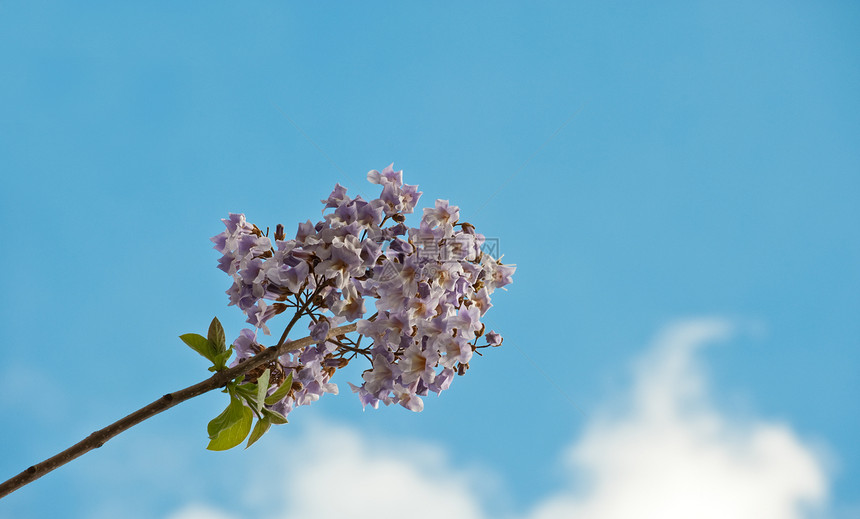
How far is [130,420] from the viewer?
1.42 metres

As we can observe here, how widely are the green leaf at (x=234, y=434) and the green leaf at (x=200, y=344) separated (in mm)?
167

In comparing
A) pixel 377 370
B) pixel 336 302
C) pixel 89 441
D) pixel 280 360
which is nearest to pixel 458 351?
pixel 377 370

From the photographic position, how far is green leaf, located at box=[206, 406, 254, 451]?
1.61 metres

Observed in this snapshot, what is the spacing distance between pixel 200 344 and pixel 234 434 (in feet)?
0.80

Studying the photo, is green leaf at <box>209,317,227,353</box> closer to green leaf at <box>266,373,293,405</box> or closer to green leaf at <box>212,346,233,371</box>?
green leaf at <box>212,346,233,371</box>

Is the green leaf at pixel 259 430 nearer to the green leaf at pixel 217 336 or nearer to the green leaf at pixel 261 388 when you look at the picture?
the green leaf at pixel 261 388

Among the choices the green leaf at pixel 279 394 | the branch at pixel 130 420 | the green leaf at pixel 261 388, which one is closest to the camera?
the branch at pixel 130 420

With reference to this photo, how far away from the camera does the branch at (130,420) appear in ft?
4.40

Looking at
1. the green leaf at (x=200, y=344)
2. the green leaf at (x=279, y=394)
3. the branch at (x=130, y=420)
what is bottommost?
the branch at (x=130, y=420)

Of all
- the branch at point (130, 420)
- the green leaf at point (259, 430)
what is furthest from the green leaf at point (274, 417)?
the branch at point (130, 420)

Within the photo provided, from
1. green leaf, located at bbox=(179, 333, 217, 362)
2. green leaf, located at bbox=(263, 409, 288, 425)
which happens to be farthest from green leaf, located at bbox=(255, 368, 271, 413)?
green leaf, located at bbox=(179, 333, 217, 362)

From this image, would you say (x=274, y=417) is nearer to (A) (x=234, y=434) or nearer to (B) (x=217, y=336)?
(A) (x=234, y=434)

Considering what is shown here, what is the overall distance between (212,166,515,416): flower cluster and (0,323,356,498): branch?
124 mm

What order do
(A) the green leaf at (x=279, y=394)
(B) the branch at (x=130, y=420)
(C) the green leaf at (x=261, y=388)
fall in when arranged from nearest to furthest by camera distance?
(B) the branch at (x=130, y=420) → (C) the green leaf at (x=261, y=388) → (A) the green leaf at (x=279, y=394)
